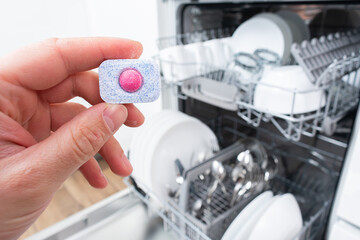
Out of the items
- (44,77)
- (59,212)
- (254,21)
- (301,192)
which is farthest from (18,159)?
(301,192)

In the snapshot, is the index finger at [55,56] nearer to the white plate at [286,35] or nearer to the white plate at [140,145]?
the white plate at [140,145]

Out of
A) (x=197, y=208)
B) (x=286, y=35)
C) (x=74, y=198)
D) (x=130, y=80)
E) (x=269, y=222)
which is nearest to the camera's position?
(x=130, y=80)

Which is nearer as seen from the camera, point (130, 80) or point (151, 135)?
point (130, 80)

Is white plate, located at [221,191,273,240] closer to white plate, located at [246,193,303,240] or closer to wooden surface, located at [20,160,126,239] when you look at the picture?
white plate, located at [246,193,303,240]

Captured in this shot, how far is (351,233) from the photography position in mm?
521

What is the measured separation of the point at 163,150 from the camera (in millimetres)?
713

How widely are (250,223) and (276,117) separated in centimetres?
36

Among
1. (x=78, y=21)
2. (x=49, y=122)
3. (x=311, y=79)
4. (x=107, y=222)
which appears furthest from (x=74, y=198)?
(x=311, y=79)

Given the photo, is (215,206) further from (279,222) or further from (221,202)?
(279,222)

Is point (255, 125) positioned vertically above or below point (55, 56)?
below

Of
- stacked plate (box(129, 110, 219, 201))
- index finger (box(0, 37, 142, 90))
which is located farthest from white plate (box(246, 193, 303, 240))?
index finger (box(0, 37, 142, 90))

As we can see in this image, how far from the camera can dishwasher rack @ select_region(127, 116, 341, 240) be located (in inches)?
22.6

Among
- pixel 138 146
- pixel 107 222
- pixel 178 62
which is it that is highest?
pixel 178 62

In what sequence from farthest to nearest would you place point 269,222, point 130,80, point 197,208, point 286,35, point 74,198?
point 74,198 → point 286,35 → point 197,208 → point 269,222 → point 130,80
